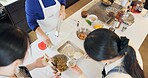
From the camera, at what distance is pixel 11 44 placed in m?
0.80

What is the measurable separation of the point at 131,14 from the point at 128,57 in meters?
0.97

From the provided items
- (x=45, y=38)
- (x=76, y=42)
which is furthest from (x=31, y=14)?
(x=76, y=42)

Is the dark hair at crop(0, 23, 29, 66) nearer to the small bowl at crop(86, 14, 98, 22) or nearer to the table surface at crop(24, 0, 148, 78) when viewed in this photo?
the table surface at crop(24, 0, 148, 78)

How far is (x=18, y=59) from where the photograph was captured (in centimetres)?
87

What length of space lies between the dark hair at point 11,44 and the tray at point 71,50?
615 millimetres

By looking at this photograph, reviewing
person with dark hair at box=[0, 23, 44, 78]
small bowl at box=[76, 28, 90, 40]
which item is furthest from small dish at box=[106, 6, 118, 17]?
person with dark hair at box=[0, 23, 44, 78]

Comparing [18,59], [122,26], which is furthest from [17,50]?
[122,26]

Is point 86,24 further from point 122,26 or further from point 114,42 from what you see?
point 114,42

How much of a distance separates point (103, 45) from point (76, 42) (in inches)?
24.1

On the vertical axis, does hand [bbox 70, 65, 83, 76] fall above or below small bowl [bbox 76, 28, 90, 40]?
below

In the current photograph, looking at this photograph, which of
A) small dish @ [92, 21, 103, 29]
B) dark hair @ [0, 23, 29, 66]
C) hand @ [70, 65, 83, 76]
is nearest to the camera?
dark hair @ [0, 23, 29, 66]

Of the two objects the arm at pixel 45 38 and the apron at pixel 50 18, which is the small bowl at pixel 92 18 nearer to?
the apron at pixel 50 18

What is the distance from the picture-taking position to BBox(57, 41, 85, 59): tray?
142 centimetres

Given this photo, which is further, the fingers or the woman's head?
the fingers
